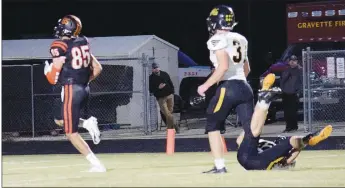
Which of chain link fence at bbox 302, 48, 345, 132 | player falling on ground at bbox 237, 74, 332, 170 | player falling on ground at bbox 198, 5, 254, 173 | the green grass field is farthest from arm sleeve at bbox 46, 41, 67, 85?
chain link fence at bbox 302, 48, 345, 132

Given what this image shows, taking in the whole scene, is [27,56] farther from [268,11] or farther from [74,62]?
[268,11]

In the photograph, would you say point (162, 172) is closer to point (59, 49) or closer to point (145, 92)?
point (59, 49)

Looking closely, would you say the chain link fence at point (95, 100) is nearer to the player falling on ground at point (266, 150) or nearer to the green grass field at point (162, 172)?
the green grass field at point (162, 172)

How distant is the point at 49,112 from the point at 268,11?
2730 cm

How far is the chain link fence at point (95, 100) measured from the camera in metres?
24.2

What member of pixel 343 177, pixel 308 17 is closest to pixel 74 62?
pixel 343 177

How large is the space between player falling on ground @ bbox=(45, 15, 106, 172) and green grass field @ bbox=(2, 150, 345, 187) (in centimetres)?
48

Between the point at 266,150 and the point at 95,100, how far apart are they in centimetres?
1226

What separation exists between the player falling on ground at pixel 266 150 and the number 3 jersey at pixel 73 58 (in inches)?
94.7

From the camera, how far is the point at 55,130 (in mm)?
24453

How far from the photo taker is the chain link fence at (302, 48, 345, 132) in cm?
2400

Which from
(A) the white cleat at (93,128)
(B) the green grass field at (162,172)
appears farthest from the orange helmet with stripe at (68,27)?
(B) the green grass field at (162,172)

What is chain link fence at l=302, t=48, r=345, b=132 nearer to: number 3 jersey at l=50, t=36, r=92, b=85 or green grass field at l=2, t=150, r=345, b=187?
green grass field at l=2, t=150, r=345, b=187

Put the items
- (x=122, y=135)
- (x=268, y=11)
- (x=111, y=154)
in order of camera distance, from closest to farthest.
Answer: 1. (x=111, y=154)
2. (x=122, y=135)
3. (x=268, y=11)
